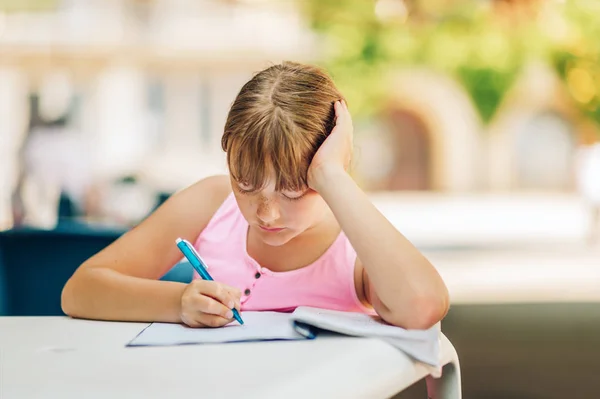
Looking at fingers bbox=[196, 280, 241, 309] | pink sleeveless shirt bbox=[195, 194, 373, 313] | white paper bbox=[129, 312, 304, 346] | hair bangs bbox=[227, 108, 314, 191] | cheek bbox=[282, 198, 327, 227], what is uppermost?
hair bangs bbox=[227, 108, 314, 191]

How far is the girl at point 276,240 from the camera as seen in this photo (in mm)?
1132

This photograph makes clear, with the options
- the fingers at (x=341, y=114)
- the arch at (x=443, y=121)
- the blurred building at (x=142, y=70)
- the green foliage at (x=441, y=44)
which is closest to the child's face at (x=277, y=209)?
the fingers at (x=341, y=114)

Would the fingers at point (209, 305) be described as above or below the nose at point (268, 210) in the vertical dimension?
below

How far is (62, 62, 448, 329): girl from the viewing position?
113 centimetres

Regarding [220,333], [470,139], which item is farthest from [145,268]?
[470,139]

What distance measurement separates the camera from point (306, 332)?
1031mm

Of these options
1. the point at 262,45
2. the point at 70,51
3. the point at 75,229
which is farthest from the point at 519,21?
the point at 75,229

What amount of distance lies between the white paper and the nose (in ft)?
0.45

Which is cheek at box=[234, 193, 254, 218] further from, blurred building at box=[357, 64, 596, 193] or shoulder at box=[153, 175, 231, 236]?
Answer: blurred building at box=[357, 64, 596, 193]

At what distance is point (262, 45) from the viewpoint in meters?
18.8

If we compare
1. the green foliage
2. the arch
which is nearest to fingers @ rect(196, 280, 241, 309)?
the green foliage

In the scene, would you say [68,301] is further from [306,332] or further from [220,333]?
[306,332]

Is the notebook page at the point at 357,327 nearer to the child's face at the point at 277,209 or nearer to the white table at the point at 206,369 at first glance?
the white table at the point at 206,369

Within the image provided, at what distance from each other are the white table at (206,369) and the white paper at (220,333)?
20mm
